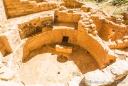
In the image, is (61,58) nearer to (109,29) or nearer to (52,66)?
(52,66)

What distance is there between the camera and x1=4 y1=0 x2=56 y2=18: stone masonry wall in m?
8.63

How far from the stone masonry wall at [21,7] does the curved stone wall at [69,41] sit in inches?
72.6

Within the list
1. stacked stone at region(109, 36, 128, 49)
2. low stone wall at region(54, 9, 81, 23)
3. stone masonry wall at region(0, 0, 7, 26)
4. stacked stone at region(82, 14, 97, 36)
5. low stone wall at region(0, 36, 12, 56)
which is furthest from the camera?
low stone wall at region(54, 9, 81, 23)

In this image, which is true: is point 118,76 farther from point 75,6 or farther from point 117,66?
point 75,6

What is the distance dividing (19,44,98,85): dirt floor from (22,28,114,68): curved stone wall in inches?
12.8

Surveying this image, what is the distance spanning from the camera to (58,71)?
25.6 feet

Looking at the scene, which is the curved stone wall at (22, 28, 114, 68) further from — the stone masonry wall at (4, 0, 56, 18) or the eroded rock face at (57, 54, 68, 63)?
the stone masonry wall at (4, 0, 56, 18)

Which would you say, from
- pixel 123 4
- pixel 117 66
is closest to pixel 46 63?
pixel 117 66

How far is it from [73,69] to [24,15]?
465cm

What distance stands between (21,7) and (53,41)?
2.99 m

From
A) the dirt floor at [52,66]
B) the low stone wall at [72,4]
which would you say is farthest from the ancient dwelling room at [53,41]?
the low stone wall at [72,4]

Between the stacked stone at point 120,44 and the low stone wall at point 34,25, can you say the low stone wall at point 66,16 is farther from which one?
the stacked stone at point 120,44

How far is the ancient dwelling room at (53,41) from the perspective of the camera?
7.19m

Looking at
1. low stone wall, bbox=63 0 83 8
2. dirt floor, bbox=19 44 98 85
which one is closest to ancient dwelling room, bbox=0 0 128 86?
dirt floor, bbox=19 44 98 85
